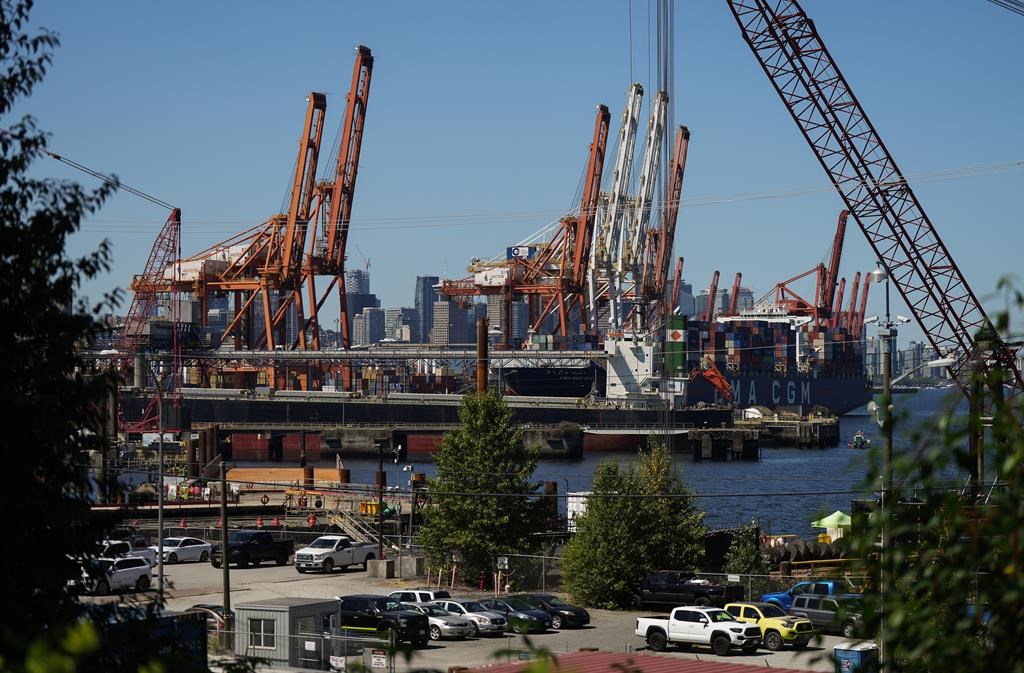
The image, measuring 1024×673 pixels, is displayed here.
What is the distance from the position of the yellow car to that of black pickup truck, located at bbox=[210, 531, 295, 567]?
1645 cm

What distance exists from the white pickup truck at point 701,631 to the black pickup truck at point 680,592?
2393 millimetres

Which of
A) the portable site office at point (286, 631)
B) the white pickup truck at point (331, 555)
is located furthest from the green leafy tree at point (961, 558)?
the white pickup truck at point (331, 555)

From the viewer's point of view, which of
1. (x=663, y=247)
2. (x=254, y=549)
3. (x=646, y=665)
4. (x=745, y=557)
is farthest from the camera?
(x=663, y=247)

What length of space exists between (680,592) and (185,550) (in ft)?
55.0

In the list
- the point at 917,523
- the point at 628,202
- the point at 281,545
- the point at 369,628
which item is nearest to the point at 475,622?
the point at 369,628

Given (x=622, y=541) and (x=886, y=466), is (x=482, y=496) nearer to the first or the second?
(x=622, y=541)

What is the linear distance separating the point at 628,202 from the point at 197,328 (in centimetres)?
3710

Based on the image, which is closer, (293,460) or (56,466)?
(56,466)

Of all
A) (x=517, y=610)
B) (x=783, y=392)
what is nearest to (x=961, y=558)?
(x=517, y=610)

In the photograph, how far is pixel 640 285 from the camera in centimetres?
10894

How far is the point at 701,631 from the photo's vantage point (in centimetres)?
2455

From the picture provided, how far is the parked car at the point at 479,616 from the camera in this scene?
26141 millimetres

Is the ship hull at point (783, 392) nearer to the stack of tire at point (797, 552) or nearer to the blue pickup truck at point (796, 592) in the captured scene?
the stack of tire at point (797, 552)

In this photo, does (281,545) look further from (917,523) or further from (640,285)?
(640,285)
